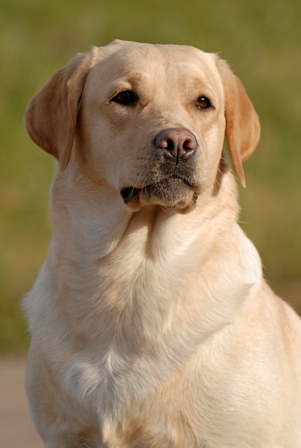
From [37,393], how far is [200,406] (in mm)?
783

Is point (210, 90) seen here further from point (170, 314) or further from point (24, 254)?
point (24, 254)

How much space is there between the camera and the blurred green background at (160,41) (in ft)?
29.8

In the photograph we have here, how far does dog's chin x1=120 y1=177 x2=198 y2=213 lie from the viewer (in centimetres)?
377

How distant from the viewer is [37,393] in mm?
4004

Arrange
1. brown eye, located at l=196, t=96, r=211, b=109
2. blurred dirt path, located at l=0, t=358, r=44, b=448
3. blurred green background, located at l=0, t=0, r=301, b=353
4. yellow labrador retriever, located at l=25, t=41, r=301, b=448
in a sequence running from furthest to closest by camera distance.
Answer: blurred green background, located at l=0, t=0, r=301, b=353
blurred dirt path, located at l=0, t=358, r=44, b=448
brown eye, located at l=196, t=96, r=211, b=109
yellow labrador retriever, located at l=25, t=41, r=301, b=448

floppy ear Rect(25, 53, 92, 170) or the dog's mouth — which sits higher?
floppy ear Rect(25, 53, 92, 170)

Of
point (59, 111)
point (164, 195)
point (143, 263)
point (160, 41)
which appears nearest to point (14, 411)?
point (143, 263)

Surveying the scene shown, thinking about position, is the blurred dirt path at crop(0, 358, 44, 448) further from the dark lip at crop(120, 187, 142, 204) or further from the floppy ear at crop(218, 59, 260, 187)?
the floppy ear at crop(218, 59, 260, 187)

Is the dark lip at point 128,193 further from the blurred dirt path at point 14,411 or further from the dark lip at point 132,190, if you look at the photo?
the blurred dirt path at point 14,411

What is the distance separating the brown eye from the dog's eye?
11.9 inches

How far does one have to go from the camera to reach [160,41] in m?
12.5

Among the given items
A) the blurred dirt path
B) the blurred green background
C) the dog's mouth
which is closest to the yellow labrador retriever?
the dog's mouth

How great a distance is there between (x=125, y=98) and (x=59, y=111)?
1.12ft

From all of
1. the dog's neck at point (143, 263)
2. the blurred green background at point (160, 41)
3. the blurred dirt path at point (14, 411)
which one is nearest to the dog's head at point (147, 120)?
the dog's neck at point (143, 263)
